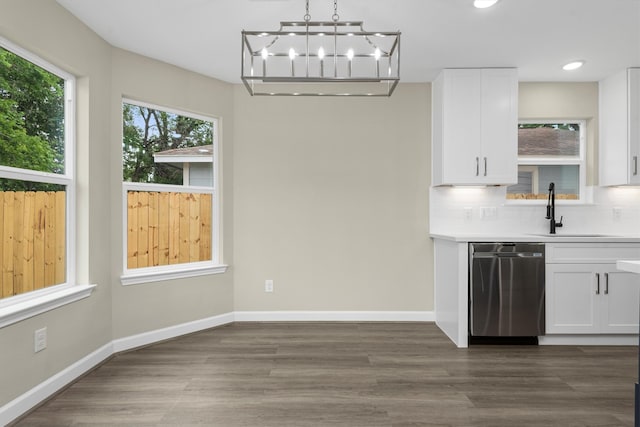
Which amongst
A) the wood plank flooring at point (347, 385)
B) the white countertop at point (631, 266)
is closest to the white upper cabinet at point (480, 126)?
the wood plank flooring at point (347, 385)

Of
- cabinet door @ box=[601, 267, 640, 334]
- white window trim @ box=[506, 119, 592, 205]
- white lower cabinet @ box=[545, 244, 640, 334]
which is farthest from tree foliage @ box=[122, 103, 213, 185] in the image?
cabinet door @ box=[601, 267, 640, 334]

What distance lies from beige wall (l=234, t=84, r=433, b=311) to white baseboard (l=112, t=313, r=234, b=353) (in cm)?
25

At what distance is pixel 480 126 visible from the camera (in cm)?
358

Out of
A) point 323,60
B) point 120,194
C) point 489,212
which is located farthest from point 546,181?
point 120,194

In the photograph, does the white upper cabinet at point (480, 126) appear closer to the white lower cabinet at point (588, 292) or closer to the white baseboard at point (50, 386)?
the white lower cabinet at point (588, 292)

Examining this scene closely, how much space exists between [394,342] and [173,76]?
304cm

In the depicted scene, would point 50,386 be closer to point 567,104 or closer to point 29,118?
point 29,118

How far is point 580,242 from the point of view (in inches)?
128

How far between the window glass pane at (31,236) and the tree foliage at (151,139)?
0.74 m

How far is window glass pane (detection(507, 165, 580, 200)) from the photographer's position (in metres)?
3.99

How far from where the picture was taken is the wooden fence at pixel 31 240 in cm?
220

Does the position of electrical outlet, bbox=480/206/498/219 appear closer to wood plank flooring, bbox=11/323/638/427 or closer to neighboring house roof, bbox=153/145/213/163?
wood plank flooring, bbox=11/323/638/427

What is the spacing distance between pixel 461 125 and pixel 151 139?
2.80m

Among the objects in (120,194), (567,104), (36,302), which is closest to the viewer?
(36,302)
